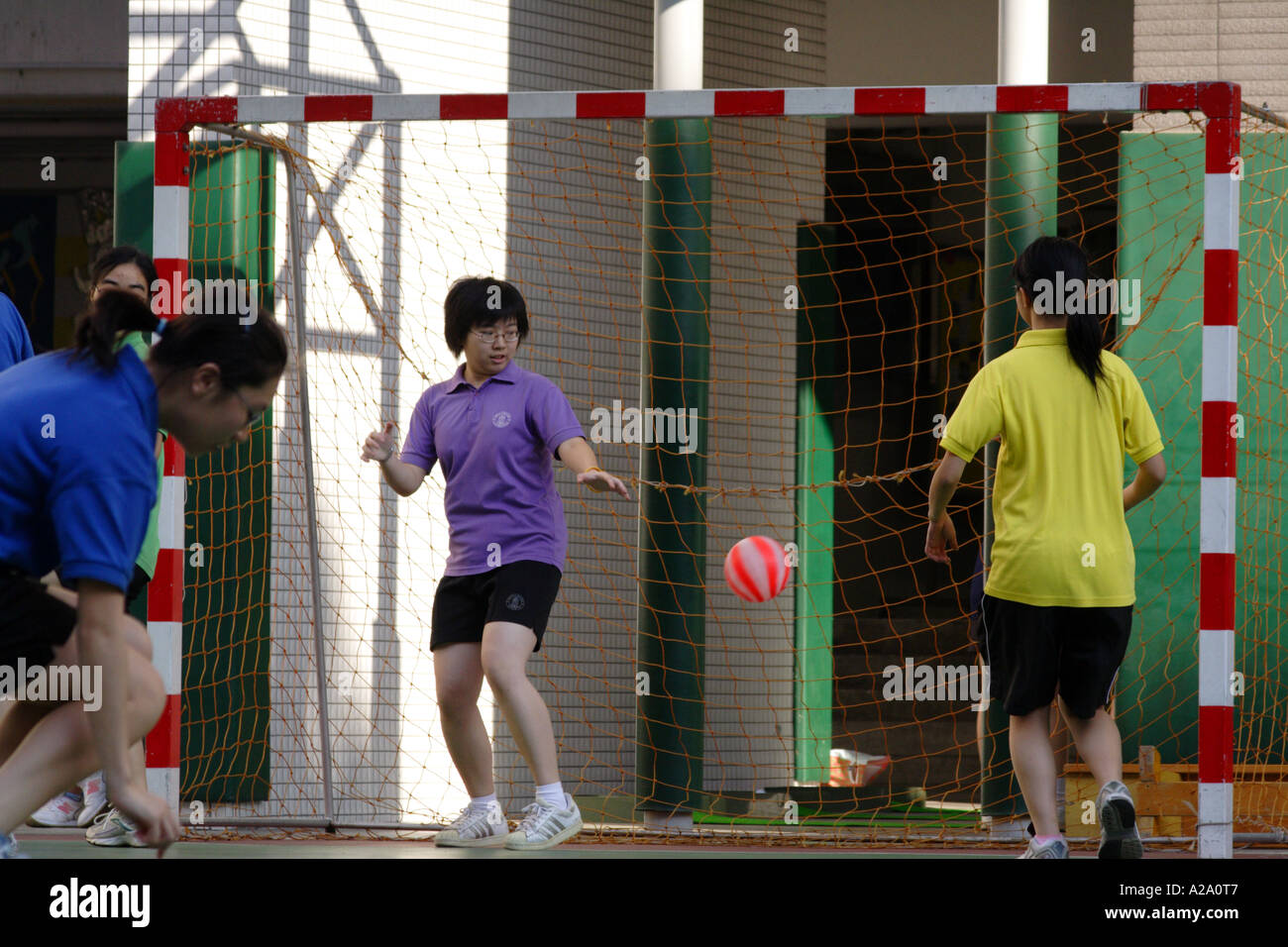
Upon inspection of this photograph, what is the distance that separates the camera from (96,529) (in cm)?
271

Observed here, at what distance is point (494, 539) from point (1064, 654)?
5.38 ft

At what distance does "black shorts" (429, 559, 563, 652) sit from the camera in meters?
4.48

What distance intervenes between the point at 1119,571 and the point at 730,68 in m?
4.55

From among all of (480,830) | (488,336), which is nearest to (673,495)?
(488,336)

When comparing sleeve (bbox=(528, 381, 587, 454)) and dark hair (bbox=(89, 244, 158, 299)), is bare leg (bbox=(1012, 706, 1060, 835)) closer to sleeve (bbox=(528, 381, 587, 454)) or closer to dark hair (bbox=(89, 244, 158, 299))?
sleeve (bbox=(528, 381, 587, 454))

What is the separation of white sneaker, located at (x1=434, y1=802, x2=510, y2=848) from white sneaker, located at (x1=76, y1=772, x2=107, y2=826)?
60.8 inches

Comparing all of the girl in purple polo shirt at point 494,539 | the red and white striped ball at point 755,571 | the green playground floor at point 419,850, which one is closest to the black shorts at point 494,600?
the girl in purple polo shirt at point 494,539

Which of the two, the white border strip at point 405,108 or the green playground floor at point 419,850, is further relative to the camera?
the white border strip at point 405,108

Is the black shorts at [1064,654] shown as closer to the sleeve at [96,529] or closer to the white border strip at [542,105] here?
the white border strip at [542,105]

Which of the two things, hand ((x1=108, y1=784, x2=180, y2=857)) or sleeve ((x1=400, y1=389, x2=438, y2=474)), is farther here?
sleeve ((x1=400, y1=389, x2=438, y2=474))

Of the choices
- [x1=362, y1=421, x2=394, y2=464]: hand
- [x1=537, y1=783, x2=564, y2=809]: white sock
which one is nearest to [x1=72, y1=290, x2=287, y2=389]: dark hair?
[x1=362, y1=421, x2=394, y2=464]: hand

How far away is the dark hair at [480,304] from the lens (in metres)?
4.61

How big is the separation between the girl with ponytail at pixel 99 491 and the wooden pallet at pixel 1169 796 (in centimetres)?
400
